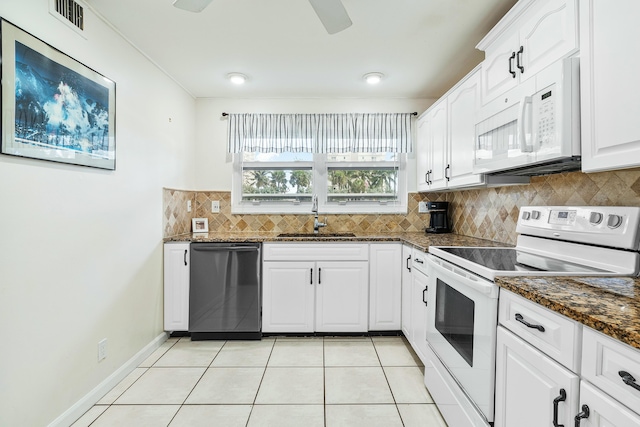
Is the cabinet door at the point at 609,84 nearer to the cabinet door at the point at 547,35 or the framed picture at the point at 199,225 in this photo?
the cabinet door at the point at 547,35

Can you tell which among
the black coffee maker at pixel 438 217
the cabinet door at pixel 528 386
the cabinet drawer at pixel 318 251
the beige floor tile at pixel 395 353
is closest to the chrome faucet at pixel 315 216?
the cabinet drawer at pixel 318 251

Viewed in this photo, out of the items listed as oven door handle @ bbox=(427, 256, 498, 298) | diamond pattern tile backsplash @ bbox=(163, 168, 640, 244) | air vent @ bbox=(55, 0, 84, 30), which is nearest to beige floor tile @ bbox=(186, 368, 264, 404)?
diamond pattern tile backsplash @ bbox=(163, 168, 640, 244)

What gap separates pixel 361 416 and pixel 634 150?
1.74m

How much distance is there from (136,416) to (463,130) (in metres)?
2.76

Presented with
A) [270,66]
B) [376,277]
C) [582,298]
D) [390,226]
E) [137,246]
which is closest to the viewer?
[582,298]

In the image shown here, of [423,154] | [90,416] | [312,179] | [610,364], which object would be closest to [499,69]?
[423,154]

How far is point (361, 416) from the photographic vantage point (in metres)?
1.77

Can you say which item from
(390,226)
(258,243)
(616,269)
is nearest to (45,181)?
(258,243)

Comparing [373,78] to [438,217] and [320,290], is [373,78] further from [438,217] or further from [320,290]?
[320,290]

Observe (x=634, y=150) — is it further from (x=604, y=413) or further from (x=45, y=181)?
(x=45, y=181)

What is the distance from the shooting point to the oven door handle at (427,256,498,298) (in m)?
1.28

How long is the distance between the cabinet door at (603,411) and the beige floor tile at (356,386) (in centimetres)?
129

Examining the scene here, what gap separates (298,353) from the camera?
A: 8.29ft

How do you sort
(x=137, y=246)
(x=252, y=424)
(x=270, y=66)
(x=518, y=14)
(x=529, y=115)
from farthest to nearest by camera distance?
(x=270, y=66) < (x=137, y=246) < (x=252, y=424) < (x=518, y=14) < (x=529, y=115)
